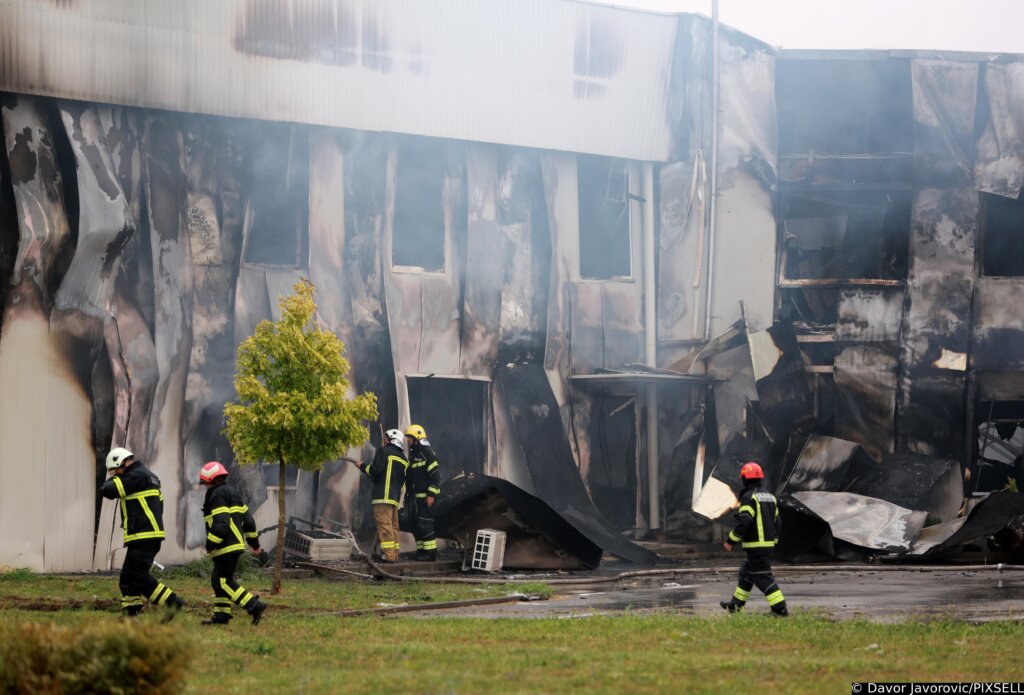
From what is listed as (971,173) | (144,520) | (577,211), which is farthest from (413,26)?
(144,520)

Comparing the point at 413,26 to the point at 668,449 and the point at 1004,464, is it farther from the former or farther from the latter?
the point at 1004,464

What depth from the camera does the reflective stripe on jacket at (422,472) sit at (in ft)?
61.0

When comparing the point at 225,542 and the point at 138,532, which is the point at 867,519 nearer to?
the point at 225,542

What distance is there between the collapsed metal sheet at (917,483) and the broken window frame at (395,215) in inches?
306

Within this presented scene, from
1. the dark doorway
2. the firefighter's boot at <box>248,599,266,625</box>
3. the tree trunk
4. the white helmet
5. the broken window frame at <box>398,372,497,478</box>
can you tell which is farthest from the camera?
the dark doorway

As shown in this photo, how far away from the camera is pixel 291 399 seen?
14812 millimetres

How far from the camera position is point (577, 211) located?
2345 centimetres

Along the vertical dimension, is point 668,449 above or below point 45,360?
below

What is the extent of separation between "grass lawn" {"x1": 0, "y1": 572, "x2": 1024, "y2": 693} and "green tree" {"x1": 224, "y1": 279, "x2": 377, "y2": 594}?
6.69ft

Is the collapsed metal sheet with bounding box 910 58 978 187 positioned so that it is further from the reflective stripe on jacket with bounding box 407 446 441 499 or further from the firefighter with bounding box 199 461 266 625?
the firefighter with bounding box 199 461 266 625

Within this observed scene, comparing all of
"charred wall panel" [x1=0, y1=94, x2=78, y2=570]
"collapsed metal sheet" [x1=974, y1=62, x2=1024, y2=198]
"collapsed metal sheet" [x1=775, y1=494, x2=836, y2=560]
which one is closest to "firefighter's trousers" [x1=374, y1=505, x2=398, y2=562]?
"charred wall panel" [x1=0, y1=94, x2=78, y2=570]

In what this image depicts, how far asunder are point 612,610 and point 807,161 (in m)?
12.6

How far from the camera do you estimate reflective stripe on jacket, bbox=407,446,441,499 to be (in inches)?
731

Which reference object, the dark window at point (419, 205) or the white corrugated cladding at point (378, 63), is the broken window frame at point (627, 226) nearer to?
the white corrugated cladding at point (378, 63)
